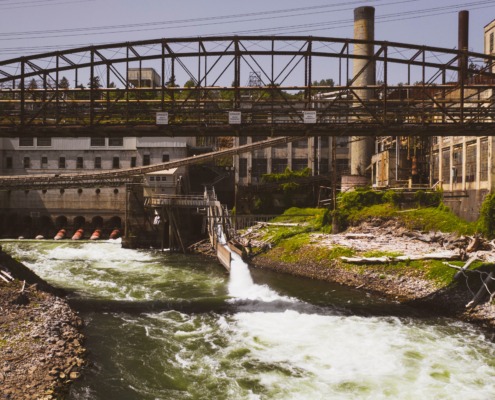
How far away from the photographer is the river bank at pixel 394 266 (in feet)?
70.9

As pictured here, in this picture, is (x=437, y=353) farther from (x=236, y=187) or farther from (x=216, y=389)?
(x=236, y=187)

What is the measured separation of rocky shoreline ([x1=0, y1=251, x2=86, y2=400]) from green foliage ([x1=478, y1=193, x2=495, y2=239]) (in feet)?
75.7

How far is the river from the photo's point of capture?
14.1 m

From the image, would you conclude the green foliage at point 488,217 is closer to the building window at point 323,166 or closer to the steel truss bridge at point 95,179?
the steel truss bridge at point 95,179

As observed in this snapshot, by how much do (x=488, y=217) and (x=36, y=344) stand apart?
2486cm

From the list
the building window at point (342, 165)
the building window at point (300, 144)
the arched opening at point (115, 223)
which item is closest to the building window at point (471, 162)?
the building window at point (342, 165)

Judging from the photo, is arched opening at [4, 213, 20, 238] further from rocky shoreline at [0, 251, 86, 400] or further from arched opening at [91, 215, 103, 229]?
rocky shoreline at [0, 251, 86, 400]

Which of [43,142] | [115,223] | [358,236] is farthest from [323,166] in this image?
[43,142]

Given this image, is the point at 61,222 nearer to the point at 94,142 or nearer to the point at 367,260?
the point at 94,142

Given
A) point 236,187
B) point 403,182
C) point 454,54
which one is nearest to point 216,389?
point 454,54

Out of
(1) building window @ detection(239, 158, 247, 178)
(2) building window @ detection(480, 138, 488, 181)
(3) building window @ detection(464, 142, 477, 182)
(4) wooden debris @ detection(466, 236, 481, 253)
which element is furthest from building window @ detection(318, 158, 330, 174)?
(4) wooden debris @ detection(466, 236, 481, 253)

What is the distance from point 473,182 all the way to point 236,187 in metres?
25.7

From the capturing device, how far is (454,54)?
21.6 meters

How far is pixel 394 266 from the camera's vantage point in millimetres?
26219
